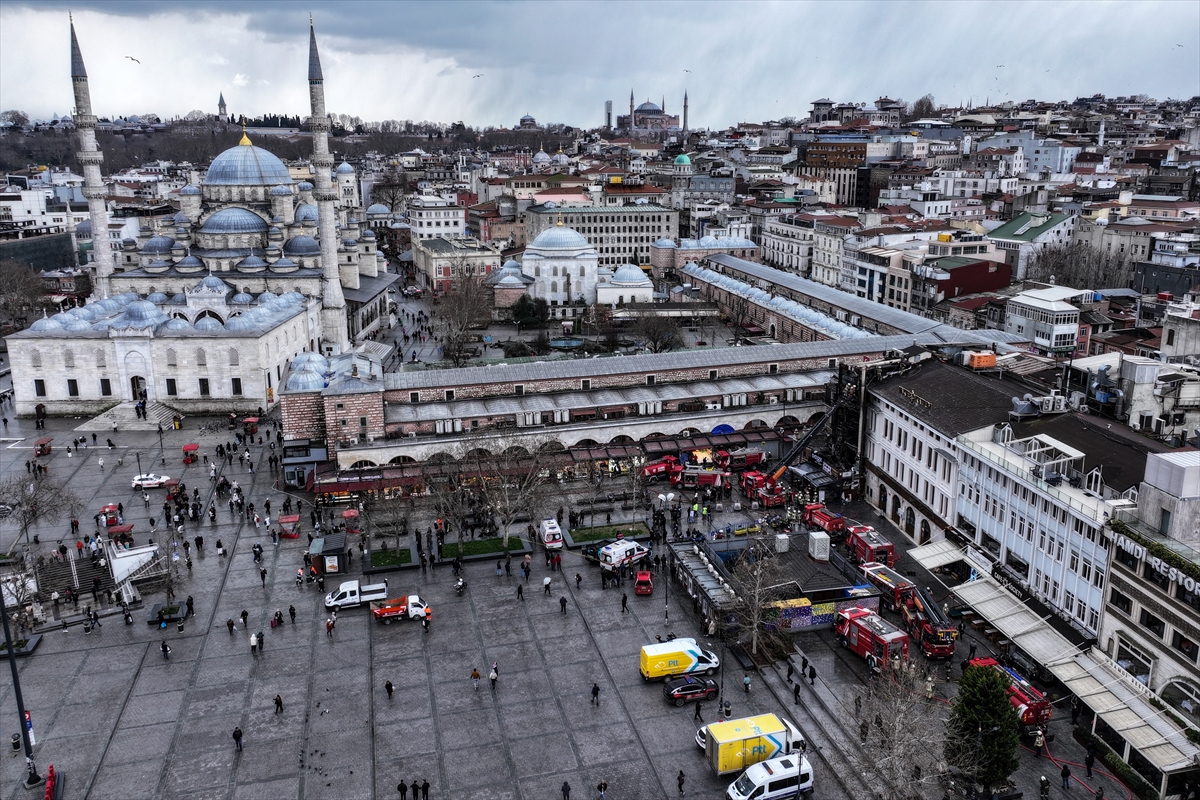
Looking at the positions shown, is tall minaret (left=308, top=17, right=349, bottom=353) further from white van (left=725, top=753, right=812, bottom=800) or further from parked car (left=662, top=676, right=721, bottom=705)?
white van (left=725, top=753, right=812, bottom=800)

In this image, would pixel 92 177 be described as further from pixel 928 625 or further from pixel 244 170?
pixel 928 625

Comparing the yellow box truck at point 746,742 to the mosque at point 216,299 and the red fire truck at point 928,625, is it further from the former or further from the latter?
the mosque at point 216,299

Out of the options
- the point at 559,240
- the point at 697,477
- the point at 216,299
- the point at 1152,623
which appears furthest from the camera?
the point at 559,240

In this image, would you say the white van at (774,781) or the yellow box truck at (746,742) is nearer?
the white van at (774,781)

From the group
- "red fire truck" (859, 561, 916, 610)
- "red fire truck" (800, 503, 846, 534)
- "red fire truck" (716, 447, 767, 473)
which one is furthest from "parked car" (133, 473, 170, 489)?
"red fire truck" (859, 561, 916, 610)

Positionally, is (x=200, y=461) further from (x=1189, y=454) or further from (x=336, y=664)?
(x=1189, y=454)

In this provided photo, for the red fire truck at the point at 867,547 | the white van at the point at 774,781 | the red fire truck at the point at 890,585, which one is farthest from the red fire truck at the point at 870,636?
the white van at the point at 774,781

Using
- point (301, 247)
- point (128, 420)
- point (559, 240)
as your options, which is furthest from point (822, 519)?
point (559, 240)
